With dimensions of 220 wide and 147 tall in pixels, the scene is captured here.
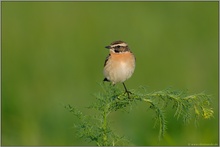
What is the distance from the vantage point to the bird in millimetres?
7637

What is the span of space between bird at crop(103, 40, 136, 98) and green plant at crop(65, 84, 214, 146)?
8.31 ft

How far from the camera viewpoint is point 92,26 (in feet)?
47.8

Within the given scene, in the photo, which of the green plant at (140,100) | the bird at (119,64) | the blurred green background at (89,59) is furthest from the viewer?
the blurred green background at (89,59)

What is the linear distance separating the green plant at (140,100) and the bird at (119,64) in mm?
2532

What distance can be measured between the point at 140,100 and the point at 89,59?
8.06 m

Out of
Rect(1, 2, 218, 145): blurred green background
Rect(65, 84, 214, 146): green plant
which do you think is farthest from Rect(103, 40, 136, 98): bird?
Rect(65, 84, 214, 146): green plant

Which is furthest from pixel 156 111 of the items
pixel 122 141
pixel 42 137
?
pixel 42 137

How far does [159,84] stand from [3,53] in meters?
3.16

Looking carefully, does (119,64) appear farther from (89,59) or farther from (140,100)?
(89,59)

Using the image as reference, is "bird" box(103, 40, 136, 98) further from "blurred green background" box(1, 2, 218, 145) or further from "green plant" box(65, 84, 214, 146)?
"green plant" box(65, 84, 214, 146)

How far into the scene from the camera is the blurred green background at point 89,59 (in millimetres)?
9070

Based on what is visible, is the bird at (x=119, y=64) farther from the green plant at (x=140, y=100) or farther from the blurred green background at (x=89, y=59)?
the green plant at (x=140, y=100)

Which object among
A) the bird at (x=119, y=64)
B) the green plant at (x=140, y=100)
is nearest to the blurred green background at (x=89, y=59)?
the bird at (x=119, y=64)

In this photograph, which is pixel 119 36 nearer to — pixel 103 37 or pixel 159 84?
pixel 103 37
